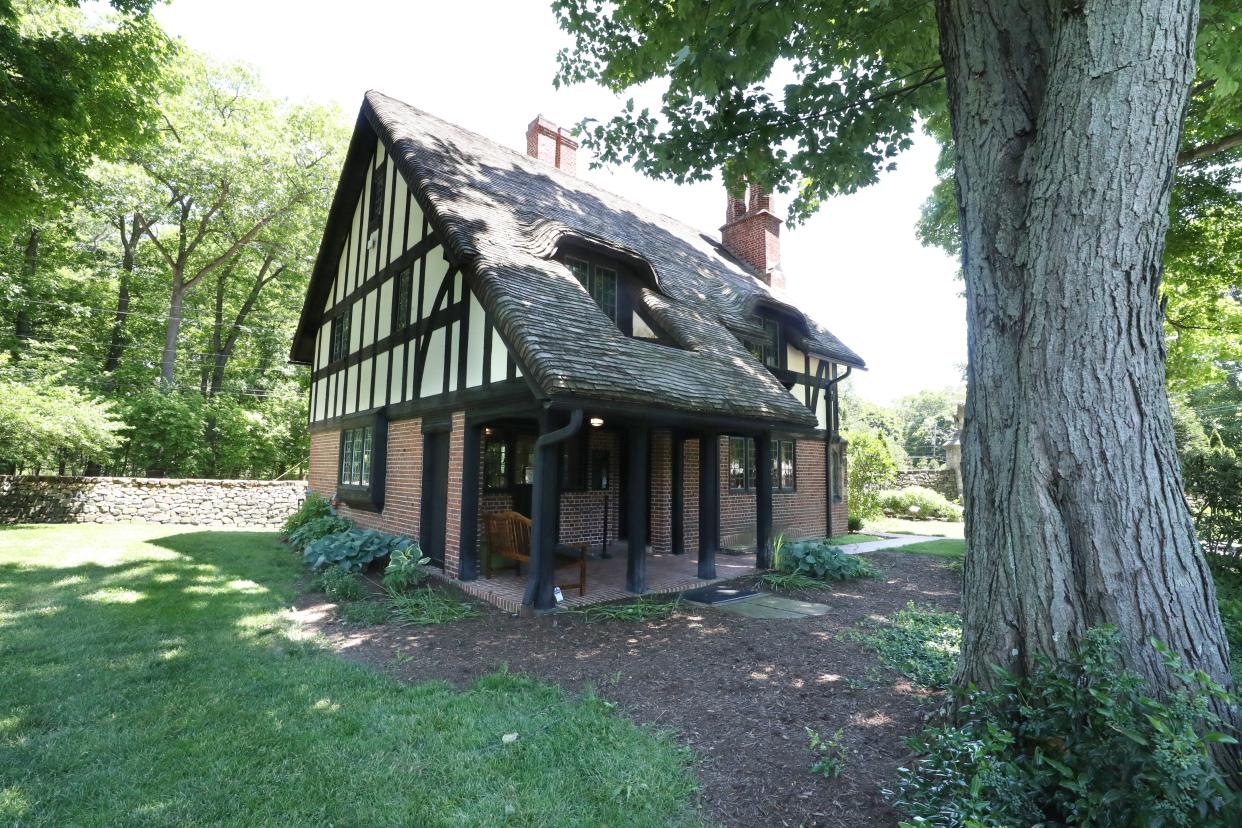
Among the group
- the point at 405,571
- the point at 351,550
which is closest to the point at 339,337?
the point at 351,550

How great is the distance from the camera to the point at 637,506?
747 cm

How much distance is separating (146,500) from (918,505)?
23.0m

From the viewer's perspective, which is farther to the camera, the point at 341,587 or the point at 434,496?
the point at 434,496

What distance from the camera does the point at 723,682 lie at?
15.7ft

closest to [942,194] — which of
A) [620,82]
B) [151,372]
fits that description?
[620,82]

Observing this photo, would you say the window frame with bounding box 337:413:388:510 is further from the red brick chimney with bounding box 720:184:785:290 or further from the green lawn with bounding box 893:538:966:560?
the red brick chimney with bounding box 720:184:785:290

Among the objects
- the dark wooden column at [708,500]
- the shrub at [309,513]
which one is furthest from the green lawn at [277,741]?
the shrub at [309,513]

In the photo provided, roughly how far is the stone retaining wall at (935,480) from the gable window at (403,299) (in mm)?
18839

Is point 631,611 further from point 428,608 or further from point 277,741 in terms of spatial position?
point 277,741

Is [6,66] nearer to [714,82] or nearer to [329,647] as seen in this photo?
[329,647]

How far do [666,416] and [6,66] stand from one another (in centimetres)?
847

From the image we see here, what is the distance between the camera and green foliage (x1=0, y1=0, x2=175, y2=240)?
6.57 m

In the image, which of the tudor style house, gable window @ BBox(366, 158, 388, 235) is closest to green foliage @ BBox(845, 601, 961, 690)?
the tudor style house

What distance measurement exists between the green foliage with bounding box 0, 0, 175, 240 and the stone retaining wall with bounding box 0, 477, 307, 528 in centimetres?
865
